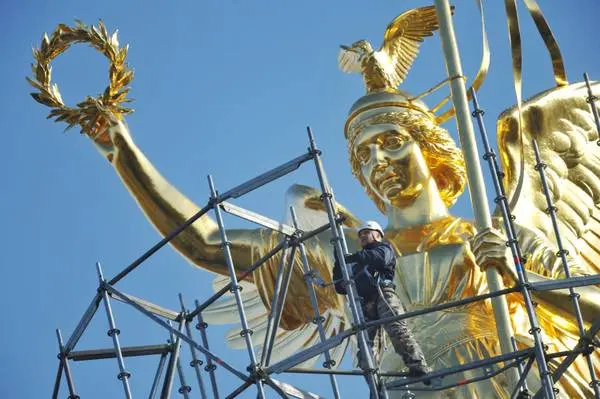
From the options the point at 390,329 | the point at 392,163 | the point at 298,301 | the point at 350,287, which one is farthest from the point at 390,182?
the point at 350,287

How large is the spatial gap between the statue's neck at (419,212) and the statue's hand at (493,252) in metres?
3.05

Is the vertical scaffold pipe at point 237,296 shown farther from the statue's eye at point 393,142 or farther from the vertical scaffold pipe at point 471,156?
the statue's eye at point 393,142

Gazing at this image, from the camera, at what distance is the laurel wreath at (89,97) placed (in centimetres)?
2198

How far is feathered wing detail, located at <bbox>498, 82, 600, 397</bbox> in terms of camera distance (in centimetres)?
2195

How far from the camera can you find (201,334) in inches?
785

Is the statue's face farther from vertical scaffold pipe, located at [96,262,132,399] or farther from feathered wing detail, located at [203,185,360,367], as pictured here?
vertical scaffold pipe, located at [96,262,132,399]

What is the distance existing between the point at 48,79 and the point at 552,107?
4.50 meters

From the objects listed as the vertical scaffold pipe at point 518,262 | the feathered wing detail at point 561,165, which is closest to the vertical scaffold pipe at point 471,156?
the vertical scaffold pipe at point 518,262

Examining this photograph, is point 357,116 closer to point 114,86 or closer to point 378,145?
point 378,145

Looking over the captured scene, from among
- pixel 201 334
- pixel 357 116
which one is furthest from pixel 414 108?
pixel 201 334

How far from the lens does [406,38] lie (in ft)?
77.8

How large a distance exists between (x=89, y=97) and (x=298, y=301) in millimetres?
2633

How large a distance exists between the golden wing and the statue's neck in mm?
1329

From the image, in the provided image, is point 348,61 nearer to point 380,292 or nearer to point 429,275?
point 429,275
